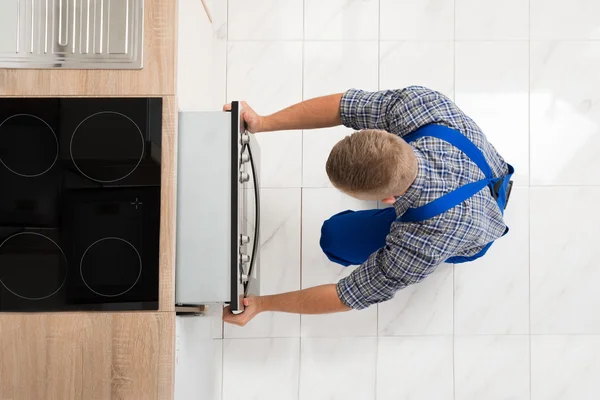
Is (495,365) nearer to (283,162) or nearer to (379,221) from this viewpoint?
(379,221)

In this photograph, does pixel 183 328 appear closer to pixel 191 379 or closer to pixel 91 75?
pixel 191 379

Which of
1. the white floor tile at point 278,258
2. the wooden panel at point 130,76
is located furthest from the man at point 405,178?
the white floor tile at point 278,258

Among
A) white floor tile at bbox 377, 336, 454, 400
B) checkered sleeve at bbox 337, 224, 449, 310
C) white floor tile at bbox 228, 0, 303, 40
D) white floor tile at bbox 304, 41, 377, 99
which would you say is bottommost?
white floor tile at bbox 377, 336, 454, 400

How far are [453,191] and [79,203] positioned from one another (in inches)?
36.9

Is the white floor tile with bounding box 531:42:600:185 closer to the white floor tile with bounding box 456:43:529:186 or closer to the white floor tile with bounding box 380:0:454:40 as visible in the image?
the white floor tile with bounding box 456:43:529:186

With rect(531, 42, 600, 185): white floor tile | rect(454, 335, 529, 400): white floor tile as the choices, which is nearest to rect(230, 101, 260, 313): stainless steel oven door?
rect(454, 335, 529, 400): white floor tile

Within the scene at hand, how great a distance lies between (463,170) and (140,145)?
0.82 metres

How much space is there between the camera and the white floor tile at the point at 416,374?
2111 millimetres

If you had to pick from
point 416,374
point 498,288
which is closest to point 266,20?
point 498,288

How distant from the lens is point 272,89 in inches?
85.4

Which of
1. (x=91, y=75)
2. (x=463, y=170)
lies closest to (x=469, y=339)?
(x=463, y=170)

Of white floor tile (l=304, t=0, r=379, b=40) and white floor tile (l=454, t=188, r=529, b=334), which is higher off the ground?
white floor tile (l=304, t=0, r=379, b=40)

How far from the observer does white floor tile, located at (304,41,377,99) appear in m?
2.17

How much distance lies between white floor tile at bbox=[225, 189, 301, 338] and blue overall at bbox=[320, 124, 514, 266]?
0.26 m
